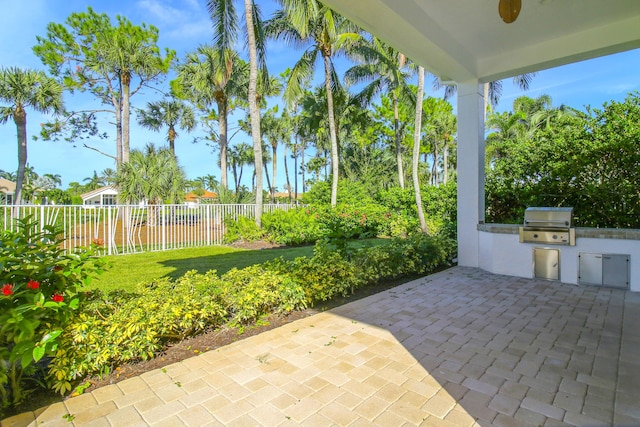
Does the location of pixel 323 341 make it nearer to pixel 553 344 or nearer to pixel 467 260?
pixel 553 344

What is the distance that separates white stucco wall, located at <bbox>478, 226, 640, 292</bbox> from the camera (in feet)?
14.7

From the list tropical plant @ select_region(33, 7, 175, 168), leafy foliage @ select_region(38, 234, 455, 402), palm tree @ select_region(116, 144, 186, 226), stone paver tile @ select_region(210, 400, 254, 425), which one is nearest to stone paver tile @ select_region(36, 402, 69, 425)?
leafy foliage @ select_region(38, 234, 455, 402)

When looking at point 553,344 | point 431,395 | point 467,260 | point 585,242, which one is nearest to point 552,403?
point 431,395

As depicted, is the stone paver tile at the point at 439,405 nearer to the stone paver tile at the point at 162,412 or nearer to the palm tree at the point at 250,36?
the stone paver tile at the point at 162,412

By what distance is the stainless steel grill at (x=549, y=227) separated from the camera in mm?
4828

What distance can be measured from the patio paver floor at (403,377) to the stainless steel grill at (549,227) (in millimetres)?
1437

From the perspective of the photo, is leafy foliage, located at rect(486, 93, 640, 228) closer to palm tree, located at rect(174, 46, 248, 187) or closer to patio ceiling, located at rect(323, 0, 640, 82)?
patio ceiling, located at rect(323, 0, 640, 82)

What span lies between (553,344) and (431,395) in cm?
154

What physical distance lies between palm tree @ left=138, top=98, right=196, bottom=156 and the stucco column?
20.3 metres

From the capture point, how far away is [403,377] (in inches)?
89.7

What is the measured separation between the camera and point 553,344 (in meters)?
2.80

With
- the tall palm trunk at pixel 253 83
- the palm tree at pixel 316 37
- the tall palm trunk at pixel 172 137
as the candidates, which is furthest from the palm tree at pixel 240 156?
the tall palm trunk at pixel 253 83

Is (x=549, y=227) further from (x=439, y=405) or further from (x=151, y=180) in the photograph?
(x=151, y=180)

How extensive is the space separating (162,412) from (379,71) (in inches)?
611
